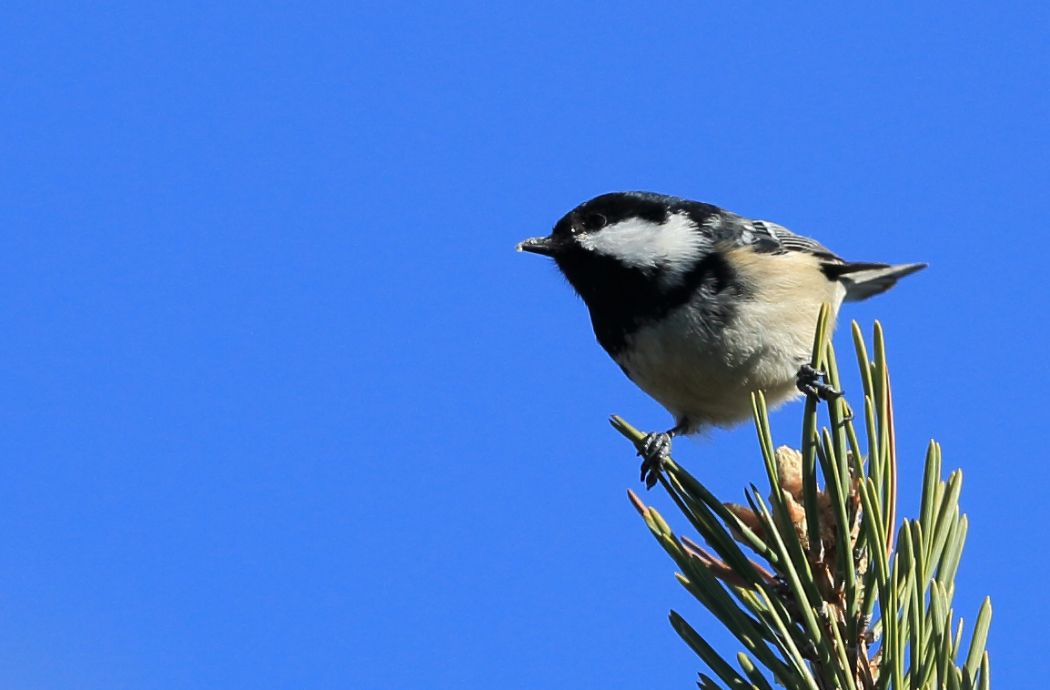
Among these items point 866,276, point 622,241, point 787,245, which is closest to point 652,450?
point 622,241

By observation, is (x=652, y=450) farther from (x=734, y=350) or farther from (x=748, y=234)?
(x=748, y=234)

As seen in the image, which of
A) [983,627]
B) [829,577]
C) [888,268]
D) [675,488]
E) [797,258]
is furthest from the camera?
[888,268]

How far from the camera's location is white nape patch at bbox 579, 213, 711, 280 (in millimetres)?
4574

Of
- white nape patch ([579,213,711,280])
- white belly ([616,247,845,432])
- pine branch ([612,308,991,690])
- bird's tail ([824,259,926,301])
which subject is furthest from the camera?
bird's tail ([824,259,926,301])

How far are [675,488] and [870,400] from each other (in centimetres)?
50

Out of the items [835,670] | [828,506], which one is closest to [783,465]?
[828,506]

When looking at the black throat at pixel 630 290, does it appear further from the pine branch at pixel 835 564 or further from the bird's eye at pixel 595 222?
the pine branch at pixel 835 564

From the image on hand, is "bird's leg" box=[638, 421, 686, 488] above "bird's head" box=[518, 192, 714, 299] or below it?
below

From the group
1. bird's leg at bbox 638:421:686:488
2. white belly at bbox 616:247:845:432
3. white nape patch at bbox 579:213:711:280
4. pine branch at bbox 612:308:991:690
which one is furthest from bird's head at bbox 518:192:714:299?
pine branch at bbox 612:308:991:690

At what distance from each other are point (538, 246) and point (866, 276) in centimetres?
162

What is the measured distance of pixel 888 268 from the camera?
512cm

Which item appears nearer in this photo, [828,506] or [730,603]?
[730,603]

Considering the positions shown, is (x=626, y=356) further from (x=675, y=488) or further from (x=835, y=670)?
(x=835, y=670)

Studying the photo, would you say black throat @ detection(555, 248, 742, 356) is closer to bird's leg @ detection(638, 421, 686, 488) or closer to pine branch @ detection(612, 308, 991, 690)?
bird's leg @ detection(638, 421, 686, 488)
